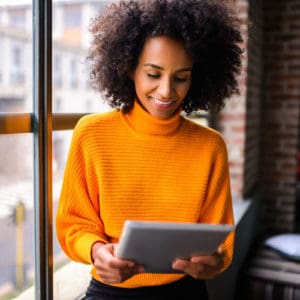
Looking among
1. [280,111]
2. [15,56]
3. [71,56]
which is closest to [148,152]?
[15,56]

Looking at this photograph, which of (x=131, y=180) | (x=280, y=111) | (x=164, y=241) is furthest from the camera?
(x=280, y=111)

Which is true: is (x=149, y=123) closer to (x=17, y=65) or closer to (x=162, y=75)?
(x=162, y=75)

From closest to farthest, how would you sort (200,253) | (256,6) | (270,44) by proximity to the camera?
(200,253) < (256,6) < (270,44)

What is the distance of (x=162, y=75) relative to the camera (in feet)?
4.00

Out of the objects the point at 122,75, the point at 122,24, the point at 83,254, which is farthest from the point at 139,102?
the point at 83,254

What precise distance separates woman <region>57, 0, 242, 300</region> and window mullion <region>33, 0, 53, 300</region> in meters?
0.23

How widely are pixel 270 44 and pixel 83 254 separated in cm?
298

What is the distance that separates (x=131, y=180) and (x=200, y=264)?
0.27 meters

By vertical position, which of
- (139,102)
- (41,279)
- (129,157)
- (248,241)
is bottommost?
(248,241)

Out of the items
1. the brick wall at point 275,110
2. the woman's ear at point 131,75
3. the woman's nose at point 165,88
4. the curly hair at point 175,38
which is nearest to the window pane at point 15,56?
the curly hair at point 175,38

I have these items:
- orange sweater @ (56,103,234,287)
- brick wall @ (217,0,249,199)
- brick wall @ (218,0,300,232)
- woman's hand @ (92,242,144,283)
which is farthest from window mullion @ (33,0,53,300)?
brick wall @ (218,0,300,232)

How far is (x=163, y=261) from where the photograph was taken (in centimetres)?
112

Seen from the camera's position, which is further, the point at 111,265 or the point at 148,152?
the point at 148,152

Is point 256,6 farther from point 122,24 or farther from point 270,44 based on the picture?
point 122,24
